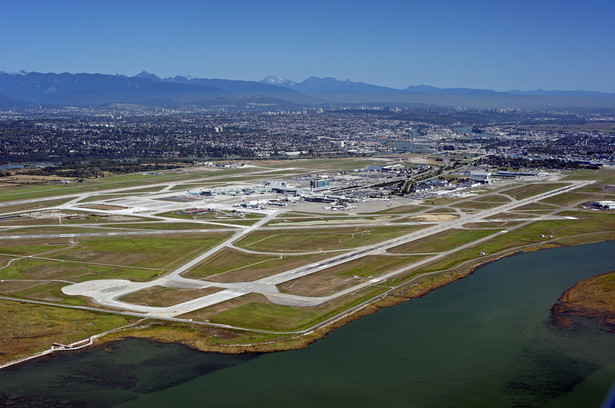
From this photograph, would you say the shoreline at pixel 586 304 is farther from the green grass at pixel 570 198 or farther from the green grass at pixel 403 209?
the green grass at pixel 570 198

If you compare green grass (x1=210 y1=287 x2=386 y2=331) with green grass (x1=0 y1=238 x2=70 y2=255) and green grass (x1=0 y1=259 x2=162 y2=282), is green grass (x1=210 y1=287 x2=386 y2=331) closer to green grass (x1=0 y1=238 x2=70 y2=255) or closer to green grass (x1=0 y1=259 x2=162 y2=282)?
green grass (x1=0 y1=259 x2=162 y2=282)

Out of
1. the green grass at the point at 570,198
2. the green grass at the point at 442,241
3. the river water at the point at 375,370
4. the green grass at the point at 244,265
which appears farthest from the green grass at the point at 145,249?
the green grass at the point at 570,198

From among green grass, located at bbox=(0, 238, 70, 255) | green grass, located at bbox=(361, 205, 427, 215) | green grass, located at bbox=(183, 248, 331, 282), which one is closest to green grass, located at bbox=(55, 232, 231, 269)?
green grass, located at bbox=(0, 238, 70, 255)

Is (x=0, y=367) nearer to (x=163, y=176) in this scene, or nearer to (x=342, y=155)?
(x=163, y=176)

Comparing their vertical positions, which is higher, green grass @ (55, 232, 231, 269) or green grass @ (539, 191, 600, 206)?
green grass @ (539, 191, 600, 206)

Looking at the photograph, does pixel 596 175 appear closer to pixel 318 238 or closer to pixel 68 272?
pixel 318 238

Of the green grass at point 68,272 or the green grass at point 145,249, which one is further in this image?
the green grass at point 145,249

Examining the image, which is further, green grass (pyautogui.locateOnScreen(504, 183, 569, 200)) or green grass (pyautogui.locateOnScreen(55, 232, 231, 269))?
green grass (pyautogui.locateOnScreen(504, 183, 569, 200))

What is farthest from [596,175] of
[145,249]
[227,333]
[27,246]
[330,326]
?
[27,246]
